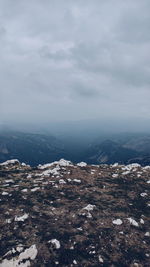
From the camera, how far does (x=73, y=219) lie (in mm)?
19438

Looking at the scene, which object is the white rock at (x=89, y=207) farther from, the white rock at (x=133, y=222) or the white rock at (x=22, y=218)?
the white rock at (x=22, y=218)

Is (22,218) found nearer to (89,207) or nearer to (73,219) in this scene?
(73,219)

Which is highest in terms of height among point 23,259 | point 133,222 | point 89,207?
point 89,207

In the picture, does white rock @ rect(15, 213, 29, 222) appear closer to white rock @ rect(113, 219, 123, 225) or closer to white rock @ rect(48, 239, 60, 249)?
white rock @ rect(48, 239, 60, 249)

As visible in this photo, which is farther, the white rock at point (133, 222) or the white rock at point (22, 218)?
the white rock at point (133, 222)

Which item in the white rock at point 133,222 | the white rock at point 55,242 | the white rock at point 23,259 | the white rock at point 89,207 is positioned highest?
the white rock at point 89,207

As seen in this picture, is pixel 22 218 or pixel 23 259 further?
pixel 22 218

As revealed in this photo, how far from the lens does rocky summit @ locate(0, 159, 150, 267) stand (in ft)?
49.9

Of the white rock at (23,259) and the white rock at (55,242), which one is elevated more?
the white rock at (55,242)

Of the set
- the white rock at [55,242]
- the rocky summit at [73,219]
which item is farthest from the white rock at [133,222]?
the white rock at [55,242]

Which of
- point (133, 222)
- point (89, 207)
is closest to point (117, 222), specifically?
point (133, 222)

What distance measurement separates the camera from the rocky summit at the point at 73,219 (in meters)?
15.2

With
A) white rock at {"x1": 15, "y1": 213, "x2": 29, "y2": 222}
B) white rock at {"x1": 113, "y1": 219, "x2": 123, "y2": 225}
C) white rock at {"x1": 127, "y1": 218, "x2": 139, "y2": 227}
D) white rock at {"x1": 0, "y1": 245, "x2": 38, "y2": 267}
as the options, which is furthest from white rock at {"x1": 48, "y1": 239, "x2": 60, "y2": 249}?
white rock at {"x1": 127, "y1": 218, "x2": 139, "y2": 227}

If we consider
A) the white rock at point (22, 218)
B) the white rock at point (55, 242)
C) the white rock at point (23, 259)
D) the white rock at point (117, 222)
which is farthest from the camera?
the white rock at point (117, 222)
